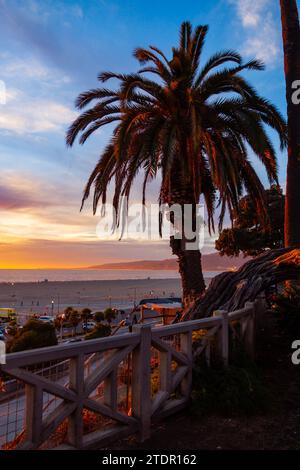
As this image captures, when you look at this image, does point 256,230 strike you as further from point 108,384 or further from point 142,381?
point 108,384

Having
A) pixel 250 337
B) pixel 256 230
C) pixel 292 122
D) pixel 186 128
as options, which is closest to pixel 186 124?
pixel 186 128

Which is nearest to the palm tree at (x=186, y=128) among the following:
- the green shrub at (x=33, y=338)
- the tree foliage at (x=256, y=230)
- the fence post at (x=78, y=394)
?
the fence post at (x=78, y=394)

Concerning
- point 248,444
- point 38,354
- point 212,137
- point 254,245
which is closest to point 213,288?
point 212,137

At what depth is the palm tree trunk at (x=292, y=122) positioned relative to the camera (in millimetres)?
12227

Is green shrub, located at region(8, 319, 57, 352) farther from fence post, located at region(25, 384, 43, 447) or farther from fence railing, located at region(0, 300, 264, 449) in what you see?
fence post, located at region(25, 384, 43, 447)

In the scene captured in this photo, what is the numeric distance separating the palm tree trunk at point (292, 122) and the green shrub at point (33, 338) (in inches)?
787

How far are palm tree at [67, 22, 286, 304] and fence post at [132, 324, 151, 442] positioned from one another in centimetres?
693

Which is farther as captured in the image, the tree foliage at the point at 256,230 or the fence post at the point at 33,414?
the tree foliage at the point at 256,230

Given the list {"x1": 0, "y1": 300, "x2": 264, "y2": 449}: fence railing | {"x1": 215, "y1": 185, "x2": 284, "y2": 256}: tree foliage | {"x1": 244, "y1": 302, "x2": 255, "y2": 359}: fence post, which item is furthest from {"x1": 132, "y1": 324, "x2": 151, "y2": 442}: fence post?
{"x1": 215, "y1": 185, "x2": 284, "y2": 256}: tree foliage

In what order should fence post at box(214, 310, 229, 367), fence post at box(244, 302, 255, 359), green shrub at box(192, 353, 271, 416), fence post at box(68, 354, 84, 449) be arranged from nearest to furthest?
fence post at box(68, 354, 84, 449) → green shrub at box(192, 353, 271, 416) → fence post at box(214, 310, 229, 367) → fence post at box(244, 302, 255, 359)

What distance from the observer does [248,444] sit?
4492mm

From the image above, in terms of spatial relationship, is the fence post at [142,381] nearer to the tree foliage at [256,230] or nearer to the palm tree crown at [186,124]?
the palm tree crown at [186,124]

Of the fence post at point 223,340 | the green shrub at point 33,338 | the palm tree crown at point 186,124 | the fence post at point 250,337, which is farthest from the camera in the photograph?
the green shrub at point 33,338

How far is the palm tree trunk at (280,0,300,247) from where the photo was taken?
40.1 feet
